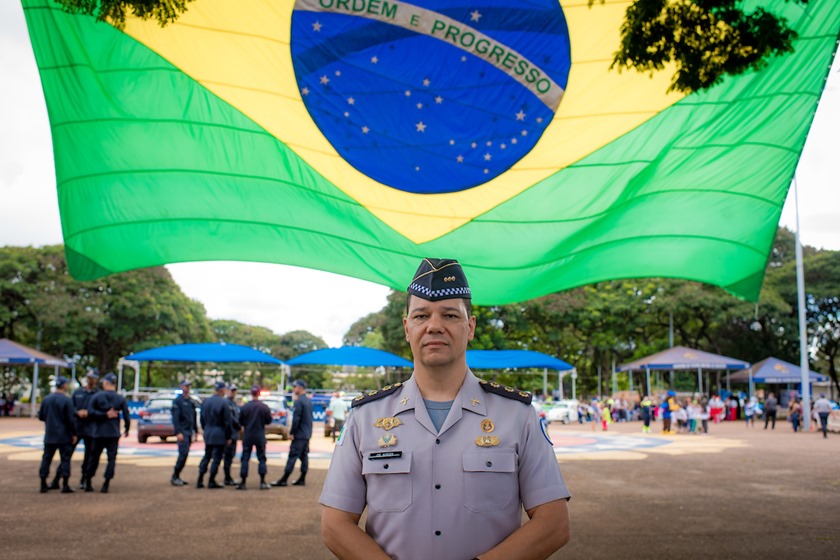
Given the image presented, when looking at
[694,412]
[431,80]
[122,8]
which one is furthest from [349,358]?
[122,8]

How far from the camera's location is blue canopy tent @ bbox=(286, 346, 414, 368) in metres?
30.6

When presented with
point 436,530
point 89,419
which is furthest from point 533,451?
point 89,419

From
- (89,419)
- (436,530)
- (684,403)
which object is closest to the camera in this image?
(436,530)

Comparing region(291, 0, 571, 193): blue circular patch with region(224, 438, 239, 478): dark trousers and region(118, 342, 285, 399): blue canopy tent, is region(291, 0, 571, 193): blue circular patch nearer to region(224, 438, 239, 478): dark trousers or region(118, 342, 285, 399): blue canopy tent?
region(224, 438, 239, 478): dark trousers

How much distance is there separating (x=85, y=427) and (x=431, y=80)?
7.87 metres

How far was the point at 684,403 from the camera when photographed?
32.4 m

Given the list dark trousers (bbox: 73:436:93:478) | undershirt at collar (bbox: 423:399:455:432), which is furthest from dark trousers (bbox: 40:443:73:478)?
undershirt at collar (bbox: 423:399:455:432)

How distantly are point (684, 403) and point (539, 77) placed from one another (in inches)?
1110

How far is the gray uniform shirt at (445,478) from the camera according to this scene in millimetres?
2396

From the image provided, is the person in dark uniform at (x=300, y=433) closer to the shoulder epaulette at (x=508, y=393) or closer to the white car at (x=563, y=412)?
the shoulder epaulette at (x=508, y=393)

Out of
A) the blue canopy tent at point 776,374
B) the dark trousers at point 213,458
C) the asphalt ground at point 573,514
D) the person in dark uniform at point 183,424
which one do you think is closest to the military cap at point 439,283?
the asphalt ground at point 573,514

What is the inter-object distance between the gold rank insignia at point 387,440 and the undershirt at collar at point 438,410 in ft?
0.53

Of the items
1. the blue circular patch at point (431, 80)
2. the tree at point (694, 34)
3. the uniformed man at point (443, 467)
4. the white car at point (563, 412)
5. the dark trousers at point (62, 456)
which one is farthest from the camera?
the white car at point (563, 412)

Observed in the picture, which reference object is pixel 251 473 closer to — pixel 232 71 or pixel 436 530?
pixel 232 71
